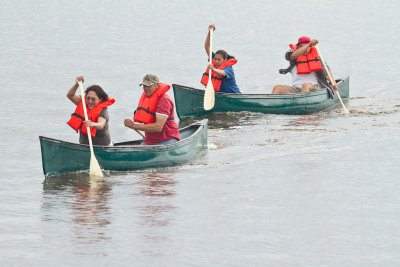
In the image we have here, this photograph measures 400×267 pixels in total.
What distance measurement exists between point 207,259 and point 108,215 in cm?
217

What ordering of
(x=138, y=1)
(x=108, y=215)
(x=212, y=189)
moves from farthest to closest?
(x=138, y=1) < (x=212, y=189) < (x=108, y=215)

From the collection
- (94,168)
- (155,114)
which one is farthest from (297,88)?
(94,168)

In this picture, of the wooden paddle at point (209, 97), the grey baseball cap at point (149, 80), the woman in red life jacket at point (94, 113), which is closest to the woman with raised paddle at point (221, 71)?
the wooden paddle at point (209, 97)

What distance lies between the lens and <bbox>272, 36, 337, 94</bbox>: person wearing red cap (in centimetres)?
2233

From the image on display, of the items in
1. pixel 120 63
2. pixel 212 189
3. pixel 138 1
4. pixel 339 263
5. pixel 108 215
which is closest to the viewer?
pixel 339 263

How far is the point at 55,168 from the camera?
1597 cm

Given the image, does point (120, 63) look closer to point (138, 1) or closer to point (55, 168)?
point (55, 168)

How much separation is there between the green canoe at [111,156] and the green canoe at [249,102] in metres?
4.58

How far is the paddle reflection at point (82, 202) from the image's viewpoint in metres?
13.5

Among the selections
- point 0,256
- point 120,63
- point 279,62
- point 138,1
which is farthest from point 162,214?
point 138,1

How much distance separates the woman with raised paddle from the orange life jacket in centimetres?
432

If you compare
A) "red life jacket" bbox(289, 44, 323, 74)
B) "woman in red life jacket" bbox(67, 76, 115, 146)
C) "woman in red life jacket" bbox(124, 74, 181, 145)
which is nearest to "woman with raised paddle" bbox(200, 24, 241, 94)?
"red life jacket" bbox(289, 44, 323, 74)

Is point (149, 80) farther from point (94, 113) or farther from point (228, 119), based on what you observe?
point (228, 119)

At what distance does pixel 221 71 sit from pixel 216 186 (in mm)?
5364
